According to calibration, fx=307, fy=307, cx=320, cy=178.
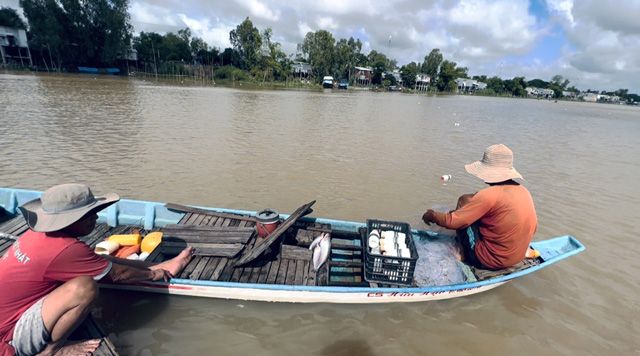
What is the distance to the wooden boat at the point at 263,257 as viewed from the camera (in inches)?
180

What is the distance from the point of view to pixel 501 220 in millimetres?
4469

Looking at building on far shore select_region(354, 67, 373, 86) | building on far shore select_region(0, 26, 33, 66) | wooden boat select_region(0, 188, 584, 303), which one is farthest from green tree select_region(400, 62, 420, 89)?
wooden boat select_region(0, 188, 584, 303)

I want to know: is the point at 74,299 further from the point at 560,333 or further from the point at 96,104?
the point at 96,104

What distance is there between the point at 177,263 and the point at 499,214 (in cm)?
487

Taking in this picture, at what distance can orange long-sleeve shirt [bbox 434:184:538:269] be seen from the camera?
14.3ft

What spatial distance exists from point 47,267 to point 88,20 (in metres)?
73.6

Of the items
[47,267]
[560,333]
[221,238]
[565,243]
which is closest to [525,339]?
[560,333]

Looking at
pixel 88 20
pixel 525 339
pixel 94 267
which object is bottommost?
pixel 525 339

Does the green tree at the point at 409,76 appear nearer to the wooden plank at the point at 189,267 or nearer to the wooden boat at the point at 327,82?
the wooden boat at the point at 327,82

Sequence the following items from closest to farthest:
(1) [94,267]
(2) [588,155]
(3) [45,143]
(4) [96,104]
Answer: (1) [94,267] < (3) [45,143] < (2) [588,155] < (4) [96,104]

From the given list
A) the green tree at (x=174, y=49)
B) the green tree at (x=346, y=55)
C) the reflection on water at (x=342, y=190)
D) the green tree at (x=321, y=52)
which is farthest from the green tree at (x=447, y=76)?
the reflection on water at (x=342, y=190)

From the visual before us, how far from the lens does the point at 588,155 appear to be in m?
16.6

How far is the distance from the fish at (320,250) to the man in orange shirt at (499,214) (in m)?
1.82

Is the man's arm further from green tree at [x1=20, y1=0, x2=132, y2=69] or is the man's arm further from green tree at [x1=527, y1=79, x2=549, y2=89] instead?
green tree at [x1=527, y1=79, x2=549, y2=89]
